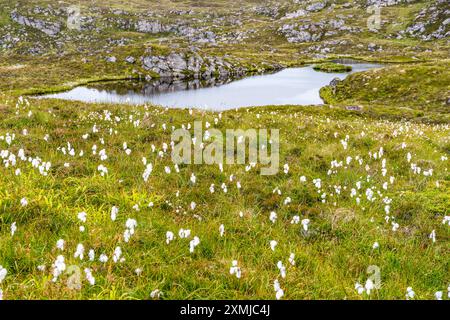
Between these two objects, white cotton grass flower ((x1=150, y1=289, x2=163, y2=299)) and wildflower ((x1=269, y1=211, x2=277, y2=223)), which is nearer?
white cotton grass flower ((x1=150, y1=289, x2=163, y2=299))

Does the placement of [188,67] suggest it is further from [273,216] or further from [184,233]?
[184,233]

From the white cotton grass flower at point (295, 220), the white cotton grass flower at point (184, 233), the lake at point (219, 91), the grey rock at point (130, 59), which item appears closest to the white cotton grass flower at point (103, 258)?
the white cotton grass flower at point (184, 233)

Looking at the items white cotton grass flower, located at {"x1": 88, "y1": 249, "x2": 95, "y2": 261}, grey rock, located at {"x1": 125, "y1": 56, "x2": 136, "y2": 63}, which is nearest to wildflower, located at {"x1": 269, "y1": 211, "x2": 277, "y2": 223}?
white cotton grass flower, located at {"x1": 88, "y1": 249, "x2": 95, "y2": 261}

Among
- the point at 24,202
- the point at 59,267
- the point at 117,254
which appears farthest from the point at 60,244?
the point at 24,202

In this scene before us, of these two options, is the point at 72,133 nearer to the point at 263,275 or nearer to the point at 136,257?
the point at 136,257

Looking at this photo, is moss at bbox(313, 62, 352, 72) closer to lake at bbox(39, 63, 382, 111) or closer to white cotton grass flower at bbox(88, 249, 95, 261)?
lake at bbox(39, 63, 382, 111)

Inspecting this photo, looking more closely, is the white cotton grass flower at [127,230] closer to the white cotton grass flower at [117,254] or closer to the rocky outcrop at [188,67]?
the white cotton grass flower at [117,254]

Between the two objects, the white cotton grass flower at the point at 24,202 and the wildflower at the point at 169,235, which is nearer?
the wildflower at the point at 169,235

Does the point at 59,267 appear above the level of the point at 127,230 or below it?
above

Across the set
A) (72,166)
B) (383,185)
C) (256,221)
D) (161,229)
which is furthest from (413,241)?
(72,166)
